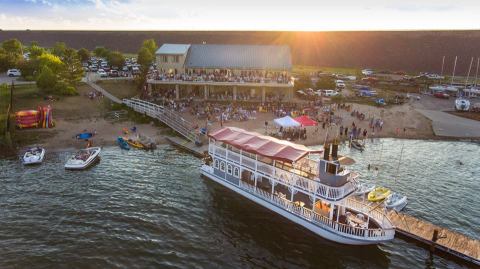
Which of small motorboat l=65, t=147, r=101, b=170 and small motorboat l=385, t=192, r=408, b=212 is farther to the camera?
small motorboat l=65, t=147, r=101, b=170

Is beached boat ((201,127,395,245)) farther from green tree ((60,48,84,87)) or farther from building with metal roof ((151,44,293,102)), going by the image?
green tree ((60,48,84,87))

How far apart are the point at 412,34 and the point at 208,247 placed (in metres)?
163

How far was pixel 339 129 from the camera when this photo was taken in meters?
54.4

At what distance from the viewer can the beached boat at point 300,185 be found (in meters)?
26.7

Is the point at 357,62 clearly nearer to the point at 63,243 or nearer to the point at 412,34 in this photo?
the point at 412,34

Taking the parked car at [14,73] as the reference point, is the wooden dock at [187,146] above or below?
below

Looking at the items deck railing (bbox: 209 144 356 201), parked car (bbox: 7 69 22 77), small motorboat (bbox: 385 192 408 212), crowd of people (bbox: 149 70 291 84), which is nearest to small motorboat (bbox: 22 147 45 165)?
deck railing (bbox: 209 144 356 201)

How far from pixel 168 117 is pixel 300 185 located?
31.3m

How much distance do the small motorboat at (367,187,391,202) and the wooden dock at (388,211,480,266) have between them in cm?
227

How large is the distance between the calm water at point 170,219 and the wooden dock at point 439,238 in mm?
854

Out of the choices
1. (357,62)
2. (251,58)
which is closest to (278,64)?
(251,58)

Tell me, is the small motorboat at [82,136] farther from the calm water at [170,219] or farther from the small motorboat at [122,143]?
the calm water at [170,219]

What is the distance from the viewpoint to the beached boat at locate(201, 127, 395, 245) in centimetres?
2669

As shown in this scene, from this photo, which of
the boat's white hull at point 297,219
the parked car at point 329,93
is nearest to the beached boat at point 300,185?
the boat's white hull at point 297,219
